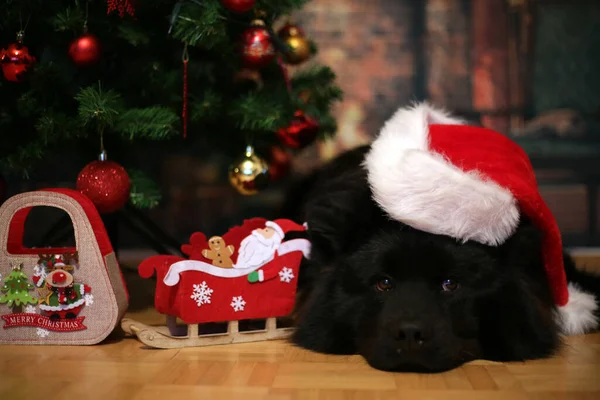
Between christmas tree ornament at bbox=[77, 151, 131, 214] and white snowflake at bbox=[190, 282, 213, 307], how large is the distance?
1.47ft

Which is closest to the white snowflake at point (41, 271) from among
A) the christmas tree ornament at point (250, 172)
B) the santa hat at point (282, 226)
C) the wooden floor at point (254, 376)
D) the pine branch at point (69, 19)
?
the wooden floor at point (254, 376)

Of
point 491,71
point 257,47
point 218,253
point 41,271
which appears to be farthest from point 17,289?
point 491,71

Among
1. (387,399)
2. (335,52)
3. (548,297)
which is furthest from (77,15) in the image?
(335,52)

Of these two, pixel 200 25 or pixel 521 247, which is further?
pixel 200 25

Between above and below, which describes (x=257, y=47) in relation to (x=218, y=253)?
above

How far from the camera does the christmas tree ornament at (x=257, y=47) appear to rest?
6.63 feet

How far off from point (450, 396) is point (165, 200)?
7.66 feet

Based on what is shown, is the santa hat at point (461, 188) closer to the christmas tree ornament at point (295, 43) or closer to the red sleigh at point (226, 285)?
the red sleigh at point (226, 285)

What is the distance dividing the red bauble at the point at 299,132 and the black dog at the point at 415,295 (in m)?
0.71

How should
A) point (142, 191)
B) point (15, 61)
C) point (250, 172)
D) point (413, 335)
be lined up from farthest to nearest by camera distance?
point (250, 172) < point (142, 191) < point (15, 61) < point (413, 335)

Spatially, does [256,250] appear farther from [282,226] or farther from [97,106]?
[97,106]

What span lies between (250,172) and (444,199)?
0.94m

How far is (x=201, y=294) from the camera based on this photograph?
1.54 meters

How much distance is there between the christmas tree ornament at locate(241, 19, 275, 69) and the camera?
2.02 meters
